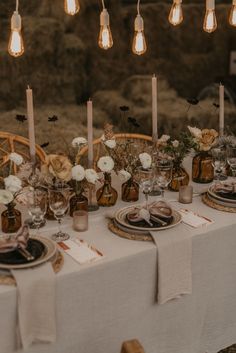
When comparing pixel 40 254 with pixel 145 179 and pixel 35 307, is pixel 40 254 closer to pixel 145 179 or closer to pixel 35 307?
pixel 35 307

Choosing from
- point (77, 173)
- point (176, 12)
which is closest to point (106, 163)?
point (77, 173)

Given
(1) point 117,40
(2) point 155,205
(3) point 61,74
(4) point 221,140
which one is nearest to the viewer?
(2) point 155,205

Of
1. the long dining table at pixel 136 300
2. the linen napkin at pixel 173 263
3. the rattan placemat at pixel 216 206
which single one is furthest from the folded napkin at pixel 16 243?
the rattan placemat at pixel 216 206

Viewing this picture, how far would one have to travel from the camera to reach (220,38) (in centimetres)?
618

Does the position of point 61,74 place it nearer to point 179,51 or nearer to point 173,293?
point 179,51

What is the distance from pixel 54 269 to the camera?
1411 mm

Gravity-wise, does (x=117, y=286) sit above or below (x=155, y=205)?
below

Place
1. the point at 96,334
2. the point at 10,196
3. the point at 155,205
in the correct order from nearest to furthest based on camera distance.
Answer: the point at 96,334 → the point at 10,196 → the point at 155,205

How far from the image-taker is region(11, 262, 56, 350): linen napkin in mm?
1331

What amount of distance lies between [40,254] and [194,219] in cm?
57

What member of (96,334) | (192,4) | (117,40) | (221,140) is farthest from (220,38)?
(96,334)

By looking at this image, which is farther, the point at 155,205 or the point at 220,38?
the point at 220,38

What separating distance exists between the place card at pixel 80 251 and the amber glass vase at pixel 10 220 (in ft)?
0.57

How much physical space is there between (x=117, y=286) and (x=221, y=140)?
2.95ft
